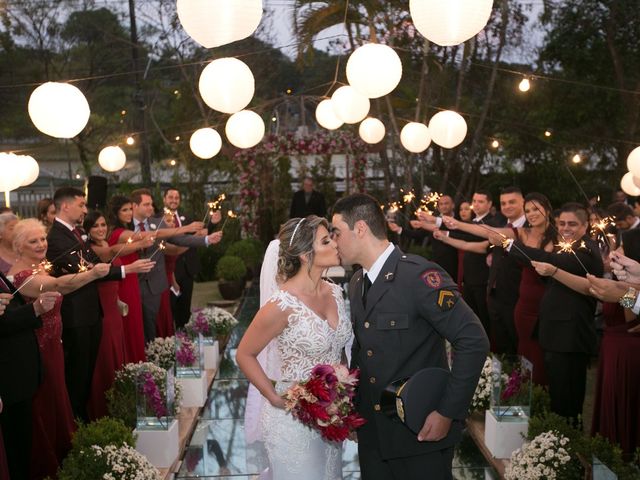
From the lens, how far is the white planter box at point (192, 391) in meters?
6.48

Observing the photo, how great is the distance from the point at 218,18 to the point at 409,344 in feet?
7.10

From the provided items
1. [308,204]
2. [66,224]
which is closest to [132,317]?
[66,224]

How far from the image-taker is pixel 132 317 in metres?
6.70

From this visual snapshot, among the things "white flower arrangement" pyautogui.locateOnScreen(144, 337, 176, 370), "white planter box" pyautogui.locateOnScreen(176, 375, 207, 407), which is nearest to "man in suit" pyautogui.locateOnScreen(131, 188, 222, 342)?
"white flower arrangement" pyautogui.locateOnScreen(144, 337, 176, 370)

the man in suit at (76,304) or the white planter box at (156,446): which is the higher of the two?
the man in suit at (76,304)

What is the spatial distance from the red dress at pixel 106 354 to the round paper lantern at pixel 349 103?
3308mm

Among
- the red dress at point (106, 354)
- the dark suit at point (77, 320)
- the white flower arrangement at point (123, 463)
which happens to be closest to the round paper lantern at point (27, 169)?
A: the dark suit at point (77, 320)

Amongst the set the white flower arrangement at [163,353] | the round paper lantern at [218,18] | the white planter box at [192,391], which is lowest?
the white planter box at [192,391]

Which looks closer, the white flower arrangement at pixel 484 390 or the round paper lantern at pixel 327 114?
the white flower arrangement at pixel 484 390

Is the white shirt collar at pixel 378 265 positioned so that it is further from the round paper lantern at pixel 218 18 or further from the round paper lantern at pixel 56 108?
the round paper lantern at pixel 56 108

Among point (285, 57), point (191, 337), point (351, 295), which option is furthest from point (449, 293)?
point (285, 57)

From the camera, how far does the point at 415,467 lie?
10.6 feet

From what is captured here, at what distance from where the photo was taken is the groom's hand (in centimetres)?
304

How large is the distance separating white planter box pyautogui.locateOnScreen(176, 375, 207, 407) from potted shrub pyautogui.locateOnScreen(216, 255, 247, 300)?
5890 mm
